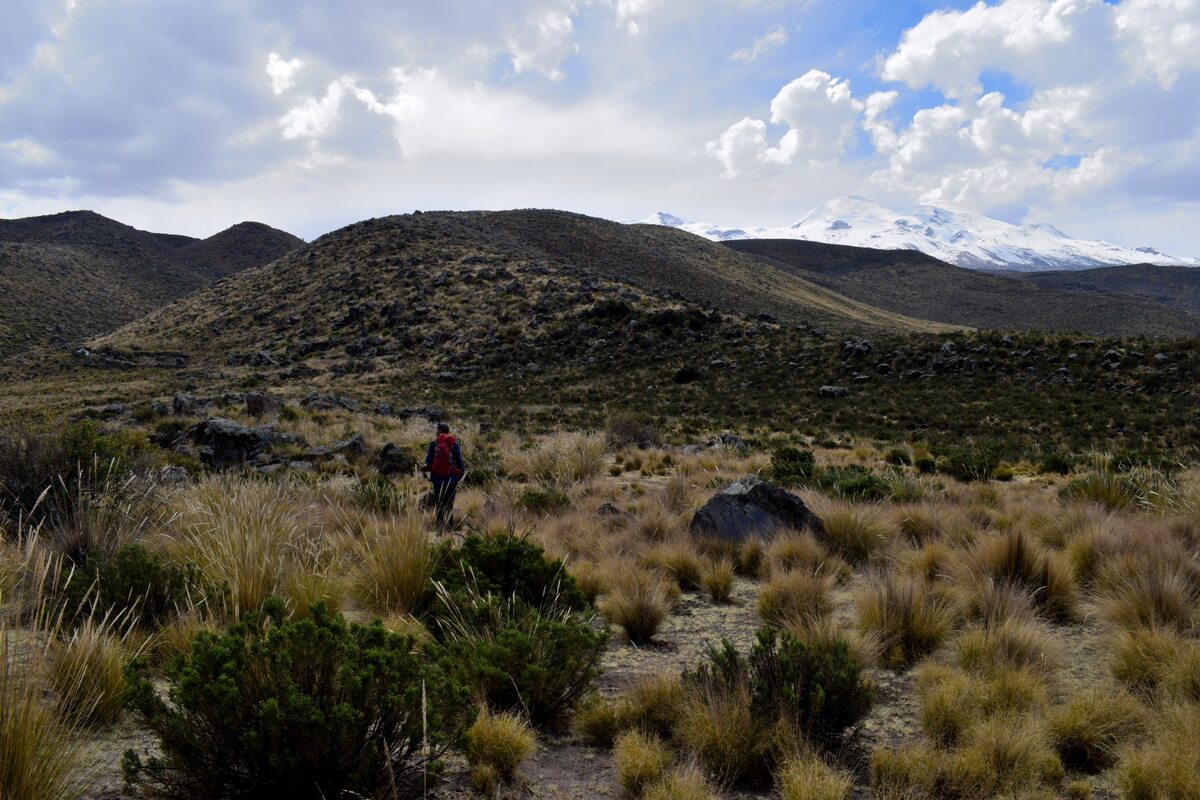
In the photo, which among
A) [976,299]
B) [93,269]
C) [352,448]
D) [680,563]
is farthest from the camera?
[976,299]

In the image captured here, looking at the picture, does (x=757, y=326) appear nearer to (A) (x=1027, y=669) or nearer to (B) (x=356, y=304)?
(B) (x=356, y=304)

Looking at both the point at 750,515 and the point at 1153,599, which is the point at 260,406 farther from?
the point at 1153,599

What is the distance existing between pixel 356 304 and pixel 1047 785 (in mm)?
53306

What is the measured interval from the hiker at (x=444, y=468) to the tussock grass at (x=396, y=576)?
11.1 feet

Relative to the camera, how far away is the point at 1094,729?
325 centimetres

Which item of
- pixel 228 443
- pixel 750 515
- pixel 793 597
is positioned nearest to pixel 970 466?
pixel 750 515

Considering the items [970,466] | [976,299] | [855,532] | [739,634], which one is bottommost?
[970,466]

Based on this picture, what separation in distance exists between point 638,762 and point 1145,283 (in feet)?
751

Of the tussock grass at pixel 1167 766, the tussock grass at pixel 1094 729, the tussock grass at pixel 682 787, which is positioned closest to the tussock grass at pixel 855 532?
the tussock grass at pixel 1094 729

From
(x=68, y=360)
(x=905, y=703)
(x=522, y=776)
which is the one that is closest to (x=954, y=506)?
(x=905, y=703)

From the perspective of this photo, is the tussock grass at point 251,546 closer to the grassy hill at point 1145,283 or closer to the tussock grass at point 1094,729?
the tussock grass at point 1094,729

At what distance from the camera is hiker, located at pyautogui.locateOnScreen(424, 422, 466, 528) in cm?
879

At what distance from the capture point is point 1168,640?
12.8ft

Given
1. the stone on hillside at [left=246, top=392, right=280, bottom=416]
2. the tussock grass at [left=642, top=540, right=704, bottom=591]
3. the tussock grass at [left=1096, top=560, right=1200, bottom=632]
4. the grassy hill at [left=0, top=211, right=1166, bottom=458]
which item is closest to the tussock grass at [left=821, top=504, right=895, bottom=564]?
the tussock grass at [left=642, top=540, right=704, bottom=591]
